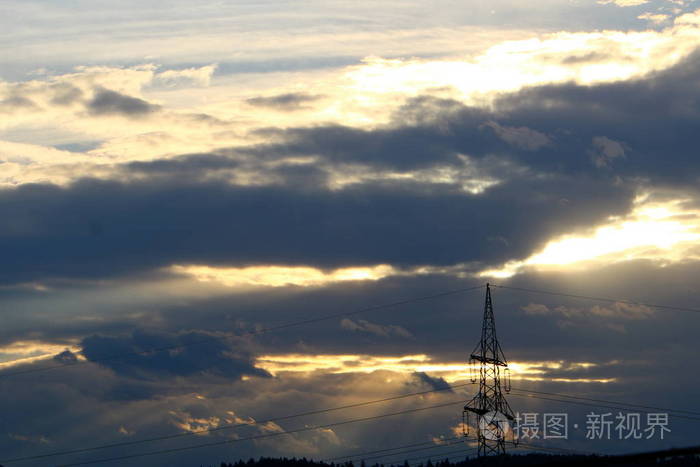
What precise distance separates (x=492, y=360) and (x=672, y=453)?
12396cm

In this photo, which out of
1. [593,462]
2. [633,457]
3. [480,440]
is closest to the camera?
[593,462]

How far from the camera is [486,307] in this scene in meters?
147

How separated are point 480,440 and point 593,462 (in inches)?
4705

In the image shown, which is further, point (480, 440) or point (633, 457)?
Result: point (480, 440)

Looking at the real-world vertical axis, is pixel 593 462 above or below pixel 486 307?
below

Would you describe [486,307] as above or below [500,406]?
above

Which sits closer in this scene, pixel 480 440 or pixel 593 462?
pixel 593 462

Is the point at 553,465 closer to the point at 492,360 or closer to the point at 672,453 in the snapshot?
the point at 672,453

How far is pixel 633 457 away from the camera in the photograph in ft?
109

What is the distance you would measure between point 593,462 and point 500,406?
125 meters

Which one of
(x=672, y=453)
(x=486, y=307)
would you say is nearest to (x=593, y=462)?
(x=672, y=453)

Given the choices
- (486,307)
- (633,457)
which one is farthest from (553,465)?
(486,307)

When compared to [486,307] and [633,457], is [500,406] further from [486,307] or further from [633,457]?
[633,457]

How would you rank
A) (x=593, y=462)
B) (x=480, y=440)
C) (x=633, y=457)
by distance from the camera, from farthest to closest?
(x=480, y=440) → (x=633, y=457) → (x=593, y=462)
